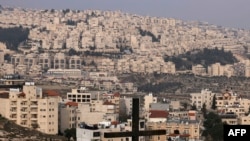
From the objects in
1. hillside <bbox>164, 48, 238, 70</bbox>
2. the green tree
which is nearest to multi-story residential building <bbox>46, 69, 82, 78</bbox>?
hillside <bbox>164, 48, 238, 70</bbox>

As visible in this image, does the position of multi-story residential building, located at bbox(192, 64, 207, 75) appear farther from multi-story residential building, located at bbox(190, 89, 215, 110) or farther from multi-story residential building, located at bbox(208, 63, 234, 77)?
multi-story residential building, located at bbox(190, 89, 215, 110)

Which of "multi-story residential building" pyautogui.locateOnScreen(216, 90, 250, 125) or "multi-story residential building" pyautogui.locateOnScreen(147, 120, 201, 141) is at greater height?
Result: "multi-story residential building" pyautogui.locateOnScreen(216, 90, 250, 125)

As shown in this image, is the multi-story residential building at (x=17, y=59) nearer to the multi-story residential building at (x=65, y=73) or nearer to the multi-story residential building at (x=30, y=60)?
the multi-story residential building at (x=30, y=60)

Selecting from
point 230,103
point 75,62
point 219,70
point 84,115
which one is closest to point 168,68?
point 219,70

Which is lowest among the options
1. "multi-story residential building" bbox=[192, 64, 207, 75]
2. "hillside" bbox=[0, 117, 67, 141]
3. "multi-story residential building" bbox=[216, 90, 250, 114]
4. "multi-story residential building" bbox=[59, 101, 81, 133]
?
"hillside" bbox=[0, 117, 67, 141]

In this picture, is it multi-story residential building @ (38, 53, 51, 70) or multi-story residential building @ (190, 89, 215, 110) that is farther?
multi-story residential building @ (38, 53, 51, 70)

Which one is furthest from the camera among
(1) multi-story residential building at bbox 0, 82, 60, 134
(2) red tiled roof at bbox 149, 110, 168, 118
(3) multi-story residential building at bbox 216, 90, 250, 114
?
(3) multi-story residential building at bbox 216, 90, 250, 114

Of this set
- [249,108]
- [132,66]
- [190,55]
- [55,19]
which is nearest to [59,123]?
[249,108]

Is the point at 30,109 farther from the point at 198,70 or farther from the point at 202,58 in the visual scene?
the point at 202,58
